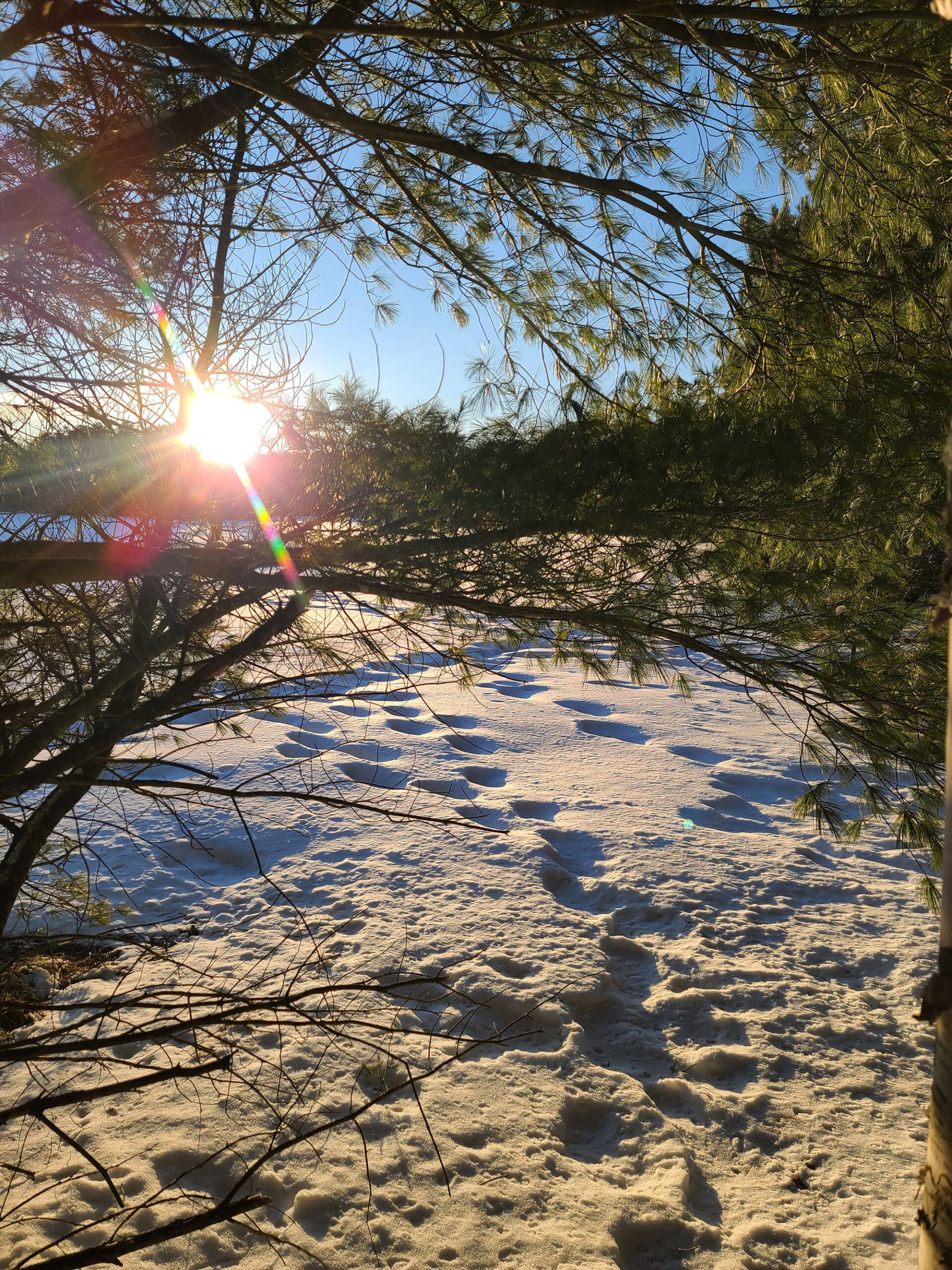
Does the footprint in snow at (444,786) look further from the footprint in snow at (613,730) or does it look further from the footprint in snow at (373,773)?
the footprint in snow at (613,730)

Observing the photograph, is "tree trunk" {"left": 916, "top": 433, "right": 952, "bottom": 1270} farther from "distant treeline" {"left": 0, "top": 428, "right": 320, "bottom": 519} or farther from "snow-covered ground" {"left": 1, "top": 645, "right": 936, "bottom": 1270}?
"distant treeline" {"left": 0, "top": 428, "right": 320, "bottom": 519}

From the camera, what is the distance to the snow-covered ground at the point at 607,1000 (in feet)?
6.63

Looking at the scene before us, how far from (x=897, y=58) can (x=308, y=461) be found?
1840 millimetres

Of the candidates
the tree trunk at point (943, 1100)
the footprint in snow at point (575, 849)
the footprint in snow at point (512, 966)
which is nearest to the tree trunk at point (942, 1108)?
the tree trunk at point (943, 1100)

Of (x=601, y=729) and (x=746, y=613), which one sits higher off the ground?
(x=746, y=613)

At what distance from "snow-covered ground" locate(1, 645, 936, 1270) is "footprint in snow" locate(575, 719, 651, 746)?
39 centimetres

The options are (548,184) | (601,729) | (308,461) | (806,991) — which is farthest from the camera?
(601,729)

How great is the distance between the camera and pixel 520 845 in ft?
13.5

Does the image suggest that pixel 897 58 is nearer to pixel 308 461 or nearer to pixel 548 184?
pixel 548 184

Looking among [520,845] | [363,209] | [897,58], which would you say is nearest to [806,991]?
[520,845]

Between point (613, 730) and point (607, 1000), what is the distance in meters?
3.35

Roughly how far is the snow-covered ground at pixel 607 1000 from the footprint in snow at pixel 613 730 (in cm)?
39

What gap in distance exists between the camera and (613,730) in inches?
243

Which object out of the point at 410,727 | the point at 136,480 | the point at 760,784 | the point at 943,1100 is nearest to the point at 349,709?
the point at 410,727
